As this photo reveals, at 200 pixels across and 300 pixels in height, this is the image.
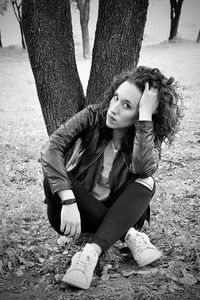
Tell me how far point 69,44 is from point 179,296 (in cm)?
268

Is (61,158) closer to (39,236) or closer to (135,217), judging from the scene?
(135,217)

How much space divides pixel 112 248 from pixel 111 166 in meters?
0.81

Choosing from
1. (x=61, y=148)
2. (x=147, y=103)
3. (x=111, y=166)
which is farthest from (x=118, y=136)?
(x=61, y=148)

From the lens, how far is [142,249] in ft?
7.67

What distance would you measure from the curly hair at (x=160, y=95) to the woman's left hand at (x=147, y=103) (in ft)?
0.17

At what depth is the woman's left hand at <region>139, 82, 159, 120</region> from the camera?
239 centimetres

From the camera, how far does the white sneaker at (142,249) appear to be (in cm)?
230

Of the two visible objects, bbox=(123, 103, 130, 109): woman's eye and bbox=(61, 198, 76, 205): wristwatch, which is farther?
bbox=(123, 103, 130, 109): woman's eye

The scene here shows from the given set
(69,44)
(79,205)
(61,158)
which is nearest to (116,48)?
(69,44)

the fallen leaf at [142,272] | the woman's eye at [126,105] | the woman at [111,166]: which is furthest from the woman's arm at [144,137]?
the fallen leaf at [142,272]

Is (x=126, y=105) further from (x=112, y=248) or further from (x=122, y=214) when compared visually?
(x=112, y=248)

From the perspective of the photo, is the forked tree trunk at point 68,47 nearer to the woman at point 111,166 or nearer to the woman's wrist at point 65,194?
the woman at point 111,166

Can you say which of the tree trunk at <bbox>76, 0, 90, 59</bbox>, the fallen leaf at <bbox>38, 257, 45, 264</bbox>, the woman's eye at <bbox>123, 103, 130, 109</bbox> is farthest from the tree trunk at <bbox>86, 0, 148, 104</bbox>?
the tree trunk at <bbox>76, 0, 90, 59</bbox>

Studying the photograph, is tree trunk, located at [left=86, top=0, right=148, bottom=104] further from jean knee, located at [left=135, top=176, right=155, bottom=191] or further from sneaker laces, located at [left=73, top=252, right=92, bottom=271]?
sneaker laces, located at [left=73, top=252, right=92, bottom=271]
